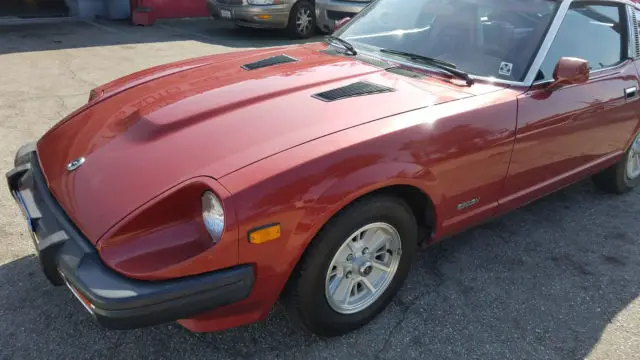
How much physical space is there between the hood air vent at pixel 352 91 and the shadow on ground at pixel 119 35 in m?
7.02

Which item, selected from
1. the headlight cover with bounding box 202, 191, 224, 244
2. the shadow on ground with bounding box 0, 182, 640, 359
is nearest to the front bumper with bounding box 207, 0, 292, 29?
the shadow on ground with bounding box 0, 182, 640, 359

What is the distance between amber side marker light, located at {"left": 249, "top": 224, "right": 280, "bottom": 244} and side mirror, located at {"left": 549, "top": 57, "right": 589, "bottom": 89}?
190cm

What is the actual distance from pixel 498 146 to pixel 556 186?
32.9 inches

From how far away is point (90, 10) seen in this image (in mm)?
11641

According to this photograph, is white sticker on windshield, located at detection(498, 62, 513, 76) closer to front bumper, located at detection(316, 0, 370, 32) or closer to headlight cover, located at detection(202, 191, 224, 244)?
headlight cover, located at detection(202, 191, 224, 244)

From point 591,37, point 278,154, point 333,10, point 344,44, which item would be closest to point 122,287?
point 278,154

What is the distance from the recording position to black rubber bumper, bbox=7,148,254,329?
6.08 ft

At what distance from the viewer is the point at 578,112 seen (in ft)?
10.3

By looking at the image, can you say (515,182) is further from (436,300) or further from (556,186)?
(436,300)

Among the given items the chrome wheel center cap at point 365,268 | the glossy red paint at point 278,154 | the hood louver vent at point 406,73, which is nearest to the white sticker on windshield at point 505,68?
the glossy red paint at point 278,154

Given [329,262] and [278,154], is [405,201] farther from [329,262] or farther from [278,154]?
[278,154]

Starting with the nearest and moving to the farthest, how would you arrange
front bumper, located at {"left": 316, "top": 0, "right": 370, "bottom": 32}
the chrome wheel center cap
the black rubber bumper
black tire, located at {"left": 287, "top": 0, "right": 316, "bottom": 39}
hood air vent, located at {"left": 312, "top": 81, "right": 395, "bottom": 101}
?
the black rubber bumper → the chrome wheel center cap → hood air vent, located at {"left": 312, "top": 81, "right": 395, "bottom": 101} → front bumper, located at {"left": 316, "top": 0, "right": 370, "bottom": 32} → black tire, located at {"left": 287, "top": 0, "right": 316, "bottom": 39}

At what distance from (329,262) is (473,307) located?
988mm

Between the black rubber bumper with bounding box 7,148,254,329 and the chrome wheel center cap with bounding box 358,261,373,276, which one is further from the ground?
the black rubber bumper with bounding box 7,148,254,329
